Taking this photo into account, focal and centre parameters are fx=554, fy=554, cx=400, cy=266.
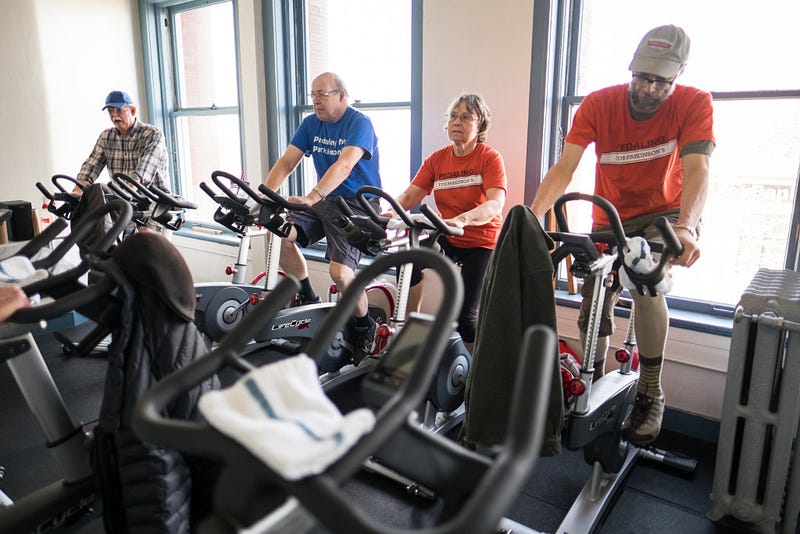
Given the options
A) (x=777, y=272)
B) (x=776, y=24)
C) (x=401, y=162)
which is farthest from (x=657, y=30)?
(x=401, y=162)

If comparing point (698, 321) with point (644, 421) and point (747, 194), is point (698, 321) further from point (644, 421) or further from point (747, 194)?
point (644, 421)

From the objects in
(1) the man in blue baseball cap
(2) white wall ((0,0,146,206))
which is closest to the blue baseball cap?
(1) the man in blue baseball cap

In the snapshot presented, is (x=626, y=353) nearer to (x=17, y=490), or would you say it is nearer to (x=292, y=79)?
(x=17, y=490)

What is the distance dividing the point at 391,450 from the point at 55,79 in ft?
18.3

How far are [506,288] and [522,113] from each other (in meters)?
1.93

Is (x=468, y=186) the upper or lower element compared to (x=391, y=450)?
upper

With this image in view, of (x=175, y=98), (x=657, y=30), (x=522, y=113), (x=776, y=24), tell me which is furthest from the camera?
(x=175, y=98)

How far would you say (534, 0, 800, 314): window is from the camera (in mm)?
2643

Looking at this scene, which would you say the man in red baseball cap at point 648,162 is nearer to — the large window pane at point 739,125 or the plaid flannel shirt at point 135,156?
the large window pane at point 739,125

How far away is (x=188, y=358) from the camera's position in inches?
57.6

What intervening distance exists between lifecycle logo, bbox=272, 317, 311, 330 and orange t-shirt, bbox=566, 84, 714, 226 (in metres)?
1.76

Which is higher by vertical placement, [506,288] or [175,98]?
[175,98]

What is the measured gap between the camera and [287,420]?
0.69m

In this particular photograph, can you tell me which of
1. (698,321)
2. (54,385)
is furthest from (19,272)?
(698,321)
